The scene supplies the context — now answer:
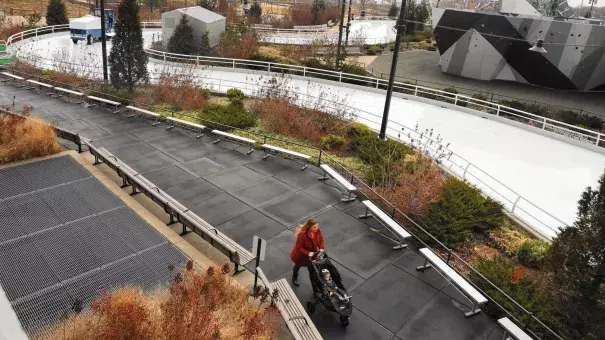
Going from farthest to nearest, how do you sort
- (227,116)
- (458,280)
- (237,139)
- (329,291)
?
(227,116)
(237,139)
(458,280)
(329,291)

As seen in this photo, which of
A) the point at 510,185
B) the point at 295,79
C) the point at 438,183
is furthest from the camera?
the point at 295,79

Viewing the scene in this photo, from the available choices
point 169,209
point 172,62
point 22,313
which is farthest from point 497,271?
point 172,62

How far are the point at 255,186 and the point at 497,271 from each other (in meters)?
6.31

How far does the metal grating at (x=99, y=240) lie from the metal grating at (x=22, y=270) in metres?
0.80

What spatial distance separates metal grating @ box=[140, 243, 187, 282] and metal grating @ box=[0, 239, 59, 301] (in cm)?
152

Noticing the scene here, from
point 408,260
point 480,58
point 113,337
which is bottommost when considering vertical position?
point 408,260

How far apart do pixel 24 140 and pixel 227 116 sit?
7032 millimetres

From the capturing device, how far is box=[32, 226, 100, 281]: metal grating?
7.80 meters

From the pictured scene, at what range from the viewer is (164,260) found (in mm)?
8211

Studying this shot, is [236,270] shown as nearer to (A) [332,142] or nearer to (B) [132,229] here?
(B) [132,229]

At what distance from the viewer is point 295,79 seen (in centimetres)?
2614

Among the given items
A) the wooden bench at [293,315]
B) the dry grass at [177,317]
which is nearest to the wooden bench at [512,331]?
the wooden bench at [293,315]

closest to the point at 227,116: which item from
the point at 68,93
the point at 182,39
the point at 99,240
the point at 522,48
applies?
the point at 68,93

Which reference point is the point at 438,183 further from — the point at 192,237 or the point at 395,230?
the point at 192,237
